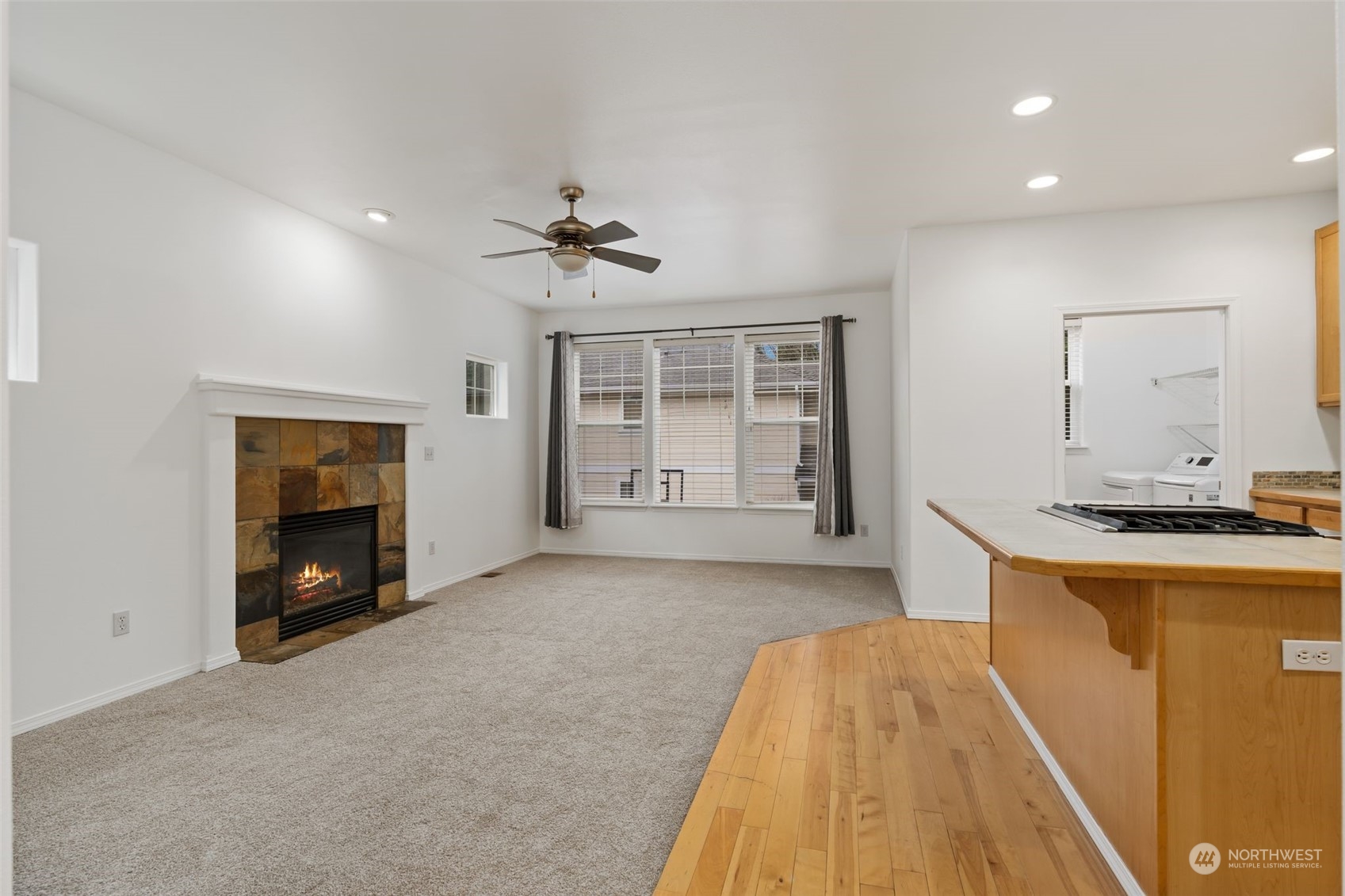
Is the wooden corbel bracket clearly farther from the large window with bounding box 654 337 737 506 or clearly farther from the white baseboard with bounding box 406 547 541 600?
the large window with bounding box 654 337 737 506

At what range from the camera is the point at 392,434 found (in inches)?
180

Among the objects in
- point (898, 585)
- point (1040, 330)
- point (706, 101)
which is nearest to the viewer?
point (706, 101)

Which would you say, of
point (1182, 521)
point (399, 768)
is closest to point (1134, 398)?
point (1182, 521)

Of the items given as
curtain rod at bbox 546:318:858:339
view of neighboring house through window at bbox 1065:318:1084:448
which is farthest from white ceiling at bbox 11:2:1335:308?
view of neighboring house through window at bbox 1065:318:1084:448

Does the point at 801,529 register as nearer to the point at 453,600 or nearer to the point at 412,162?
the point at 453,600

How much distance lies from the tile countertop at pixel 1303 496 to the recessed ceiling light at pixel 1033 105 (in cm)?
228

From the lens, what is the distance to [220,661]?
323cm

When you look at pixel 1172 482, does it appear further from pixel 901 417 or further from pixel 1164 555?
pixel 1164 555

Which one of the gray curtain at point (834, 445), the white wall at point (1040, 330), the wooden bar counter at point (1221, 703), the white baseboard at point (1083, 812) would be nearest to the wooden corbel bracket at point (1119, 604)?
the wooden bar counter at point (1221, 703)

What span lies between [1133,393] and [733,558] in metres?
4.14

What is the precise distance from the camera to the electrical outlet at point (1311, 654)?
1384mm

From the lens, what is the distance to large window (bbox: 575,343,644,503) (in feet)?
21.6

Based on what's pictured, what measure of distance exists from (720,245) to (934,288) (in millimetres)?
1478

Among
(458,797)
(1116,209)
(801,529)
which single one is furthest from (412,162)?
(801,529)
